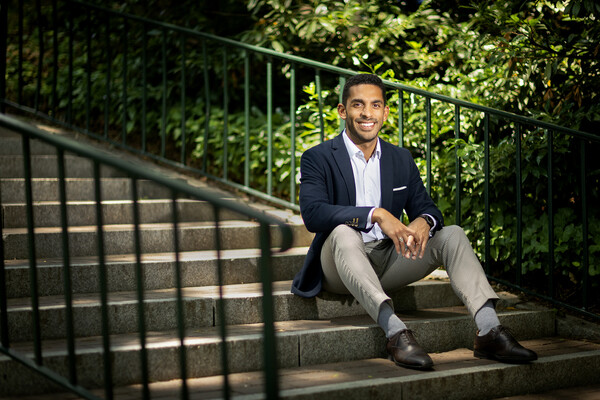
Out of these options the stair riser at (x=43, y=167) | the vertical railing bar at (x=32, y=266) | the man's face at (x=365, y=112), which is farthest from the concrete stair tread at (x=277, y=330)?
the stair riser at (x=43, y=167)

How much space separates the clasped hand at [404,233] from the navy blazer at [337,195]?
81mm

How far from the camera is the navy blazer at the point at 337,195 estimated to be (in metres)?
3.66

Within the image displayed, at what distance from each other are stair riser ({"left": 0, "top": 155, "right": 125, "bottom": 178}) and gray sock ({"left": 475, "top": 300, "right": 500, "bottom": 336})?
272cm

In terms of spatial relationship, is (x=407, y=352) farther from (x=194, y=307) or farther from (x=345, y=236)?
(x=194, y=307)

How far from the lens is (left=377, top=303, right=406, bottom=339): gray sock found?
3408 mm

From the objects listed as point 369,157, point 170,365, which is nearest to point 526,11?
point 369,157

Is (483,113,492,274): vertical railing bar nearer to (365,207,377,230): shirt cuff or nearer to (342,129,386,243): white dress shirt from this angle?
(342,129,386,243): white dress shirt

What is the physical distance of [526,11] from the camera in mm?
5402

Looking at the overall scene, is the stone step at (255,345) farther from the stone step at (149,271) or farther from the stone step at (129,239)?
the stone step at (129,239)

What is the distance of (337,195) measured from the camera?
152 inches

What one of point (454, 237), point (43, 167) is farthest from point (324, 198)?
point (43, 167)

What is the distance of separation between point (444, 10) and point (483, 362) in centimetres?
398

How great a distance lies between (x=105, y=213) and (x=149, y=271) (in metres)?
0.94

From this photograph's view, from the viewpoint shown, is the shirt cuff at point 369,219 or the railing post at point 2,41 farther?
the railing post at point 2,41
